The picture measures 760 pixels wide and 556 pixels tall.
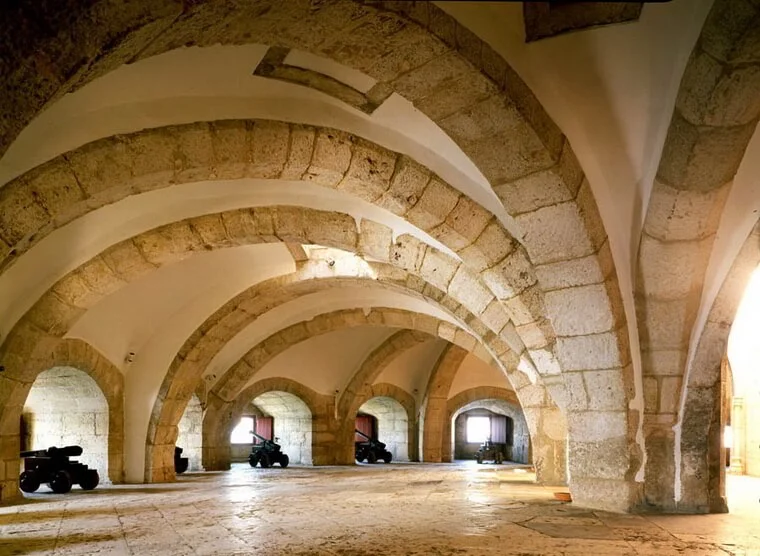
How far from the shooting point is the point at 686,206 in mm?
3697

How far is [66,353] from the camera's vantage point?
21.2ft

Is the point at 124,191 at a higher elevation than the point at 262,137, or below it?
below

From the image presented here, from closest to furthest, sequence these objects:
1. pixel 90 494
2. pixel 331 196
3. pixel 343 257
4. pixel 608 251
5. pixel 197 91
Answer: pixel 197 91 < pixel 608 251 < pixel 331 196 < pixel 90 494 < pixel 343 257

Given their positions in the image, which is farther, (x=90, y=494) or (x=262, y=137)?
(x=90, y=494)

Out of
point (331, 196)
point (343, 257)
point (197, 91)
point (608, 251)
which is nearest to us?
point (197, 91)

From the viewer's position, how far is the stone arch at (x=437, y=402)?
39.7 ft

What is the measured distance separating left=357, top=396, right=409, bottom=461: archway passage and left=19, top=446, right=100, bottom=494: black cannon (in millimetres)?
6415

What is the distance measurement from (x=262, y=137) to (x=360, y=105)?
578 mm

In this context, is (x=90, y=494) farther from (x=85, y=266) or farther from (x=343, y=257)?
(x=343, y=257)

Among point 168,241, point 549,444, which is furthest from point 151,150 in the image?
point 549,444

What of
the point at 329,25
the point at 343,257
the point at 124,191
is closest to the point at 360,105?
the point at 329,25

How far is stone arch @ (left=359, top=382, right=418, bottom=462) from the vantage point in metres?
12.1

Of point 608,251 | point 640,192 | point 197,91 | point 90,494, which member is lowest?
point 90,494

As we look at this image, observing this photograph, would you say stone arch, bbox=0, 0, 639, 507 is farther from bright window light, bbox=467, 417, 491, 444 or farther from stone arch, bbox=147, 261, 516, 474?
bright window light, bbox=467, 417, 491, 444
